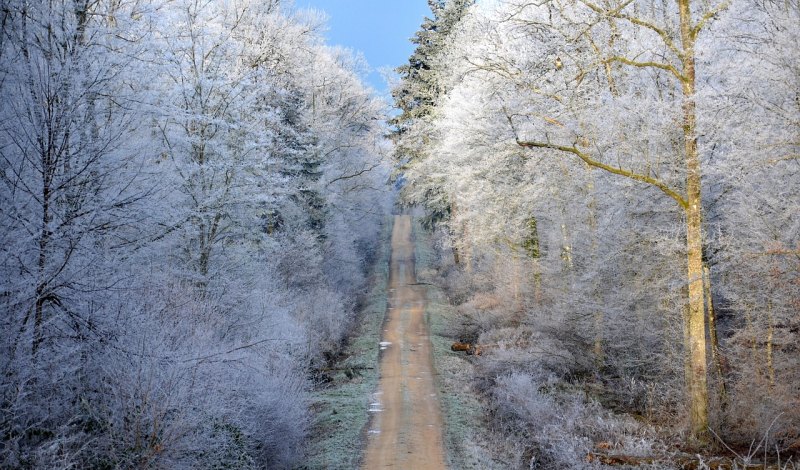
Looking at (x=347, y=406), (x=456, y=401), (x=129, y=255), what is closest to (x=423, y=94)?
(x=456, y=401)

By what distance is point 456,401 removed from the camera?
1548 cm

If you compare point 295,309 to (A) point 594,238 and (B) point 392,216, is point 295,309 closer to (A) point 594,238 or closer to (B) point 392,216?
(A) point 594,238

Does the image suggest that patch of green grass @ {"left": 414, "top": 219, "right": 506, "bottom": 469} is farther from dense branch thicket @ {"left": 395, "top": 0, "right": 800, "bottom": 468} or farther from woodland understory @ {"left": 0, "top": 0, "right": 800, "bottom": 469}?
dense branch thicket @ {"left": 395, "top": 0, "right": 800, "bottom": 468}

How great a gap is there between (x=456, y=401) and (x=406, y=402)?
1449 millimetres

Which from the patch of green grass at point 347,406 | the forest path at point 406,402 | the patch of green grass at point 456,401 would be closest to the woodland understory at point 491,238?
the patch of green grass at point 456,401

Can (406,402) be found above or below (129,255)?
below

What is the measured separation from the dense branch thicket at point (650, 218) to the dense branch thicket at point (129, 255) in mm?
6125

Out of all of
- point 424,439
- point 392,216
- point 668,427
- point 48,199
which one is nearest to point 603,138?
point 668,427

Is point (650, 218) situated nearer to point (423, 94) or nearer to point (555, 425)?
point (555, 425)

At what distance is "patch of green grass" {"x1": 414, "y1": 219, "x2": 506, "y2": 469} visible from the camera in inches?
444

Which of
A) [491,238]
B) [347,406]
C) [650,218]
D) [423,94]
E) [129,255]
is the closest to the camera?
[129,255]

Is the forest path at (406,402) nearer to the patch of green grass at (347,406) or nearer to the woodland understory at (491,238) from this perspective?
the patch of green grass at (347,406)

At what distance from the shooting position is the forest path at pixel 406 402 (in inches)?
450

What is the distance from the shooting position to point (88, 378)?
703 cm
